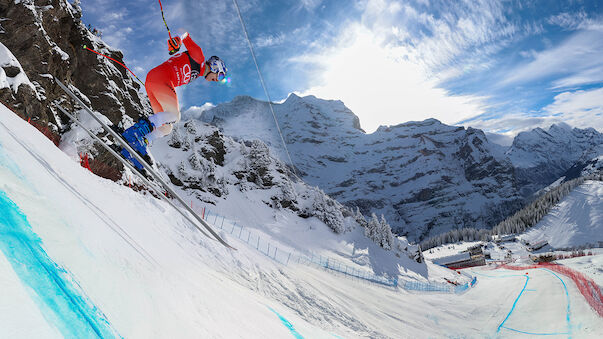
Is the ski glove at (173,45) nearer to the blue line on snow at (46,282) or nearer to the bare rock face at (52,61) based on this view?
the blue line on snow at (46,282)

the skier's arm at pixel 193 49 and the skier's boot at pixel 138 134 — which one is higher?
the skier's arm at pixel 193 49

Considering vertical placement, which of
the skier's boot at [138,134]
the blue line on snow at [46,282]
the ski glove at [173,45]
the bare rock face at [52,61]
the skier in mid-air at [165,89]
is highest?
the bare rock face at [52,61]

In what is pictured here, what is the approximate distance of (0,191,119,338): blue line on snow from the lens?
4.55 ft

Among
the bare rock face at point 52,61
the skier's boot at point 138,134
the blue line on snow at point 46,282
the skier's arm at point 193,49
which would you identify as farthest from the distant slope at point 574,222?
the blue line on snow at point 46,282

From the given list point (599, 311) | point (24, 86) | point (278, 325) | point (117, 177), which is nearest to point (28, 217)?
point (278, 325)

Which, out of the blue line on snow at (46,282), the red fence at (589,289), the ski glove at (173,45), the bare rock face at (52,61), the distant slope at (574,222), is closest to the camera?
the blue line on snow at (46,282)

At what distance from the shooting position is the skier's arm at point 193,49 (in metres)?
5.87

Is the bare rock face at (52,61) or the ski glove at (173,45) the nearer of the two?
the ski glove at (173,45)

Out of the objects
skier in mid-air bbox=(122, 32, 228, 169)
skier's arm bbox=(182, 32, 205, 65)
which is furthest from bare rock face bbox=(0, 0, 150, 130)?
skier's arm bbox=(182, 32, 205, 65)

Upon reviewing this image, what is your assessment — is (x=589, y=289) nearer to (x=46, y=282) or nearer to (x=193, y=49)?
(x=193, y=49)

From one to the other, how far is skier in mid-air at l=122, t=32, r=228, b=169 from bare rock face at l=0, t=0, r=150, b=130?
8.66 m

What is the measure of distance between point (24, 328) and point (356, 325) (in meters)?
12.3

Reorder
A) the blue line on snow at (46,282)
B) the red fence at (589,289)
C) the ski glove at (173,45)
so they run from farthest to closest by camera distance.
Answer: the red fence at (589,289) → the ski glove at (173,45) → the blue line on snow at (46,282)

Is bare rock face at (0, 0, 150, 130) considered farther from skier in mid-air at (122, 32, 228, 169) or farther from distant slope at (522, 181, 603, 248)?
distant slope at (522, 181, 603, 248)
